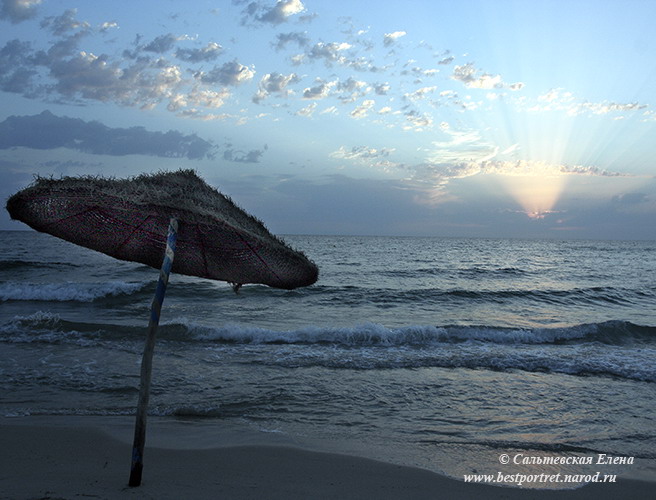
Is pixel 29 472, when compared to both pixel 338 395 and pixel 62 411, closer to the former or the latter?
pixel 62 411

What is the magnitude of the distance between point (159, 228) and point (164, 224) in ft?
0.36

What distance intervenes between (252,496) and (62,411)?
11.9 ft

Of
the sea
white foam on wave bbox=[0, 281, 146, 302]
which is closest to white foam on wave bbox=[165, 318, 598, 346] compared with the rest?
the sea

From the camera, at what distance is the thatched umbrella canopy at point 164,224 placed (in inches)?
125

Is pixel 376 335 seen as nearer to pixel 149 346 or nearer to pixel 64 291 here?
pixel 149 346

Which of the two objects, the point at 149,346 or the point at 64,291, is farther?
the point at 64,291

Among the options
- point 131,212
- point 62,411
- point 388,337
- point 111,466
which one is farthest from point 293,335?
point 131,212

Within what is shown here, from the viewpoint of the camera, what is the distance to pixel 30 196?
3268mm

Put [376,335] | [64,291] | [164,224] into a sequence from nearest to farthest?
[164,224] < [376,335] < [64,291]

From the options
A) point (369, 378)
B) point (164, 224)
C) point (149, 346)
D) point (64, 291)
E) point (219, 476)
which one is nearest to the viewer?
point (149, 346)

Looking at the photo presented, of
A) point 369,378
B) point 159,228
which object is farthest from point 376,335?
point 159,228

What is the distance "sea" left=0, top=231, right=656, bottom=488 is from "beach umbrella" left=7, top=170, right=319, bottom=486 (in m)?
0.54

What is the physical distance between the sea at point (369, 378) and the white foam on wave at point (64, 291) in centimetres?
21

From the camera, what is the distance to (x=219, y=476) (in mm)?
4176
